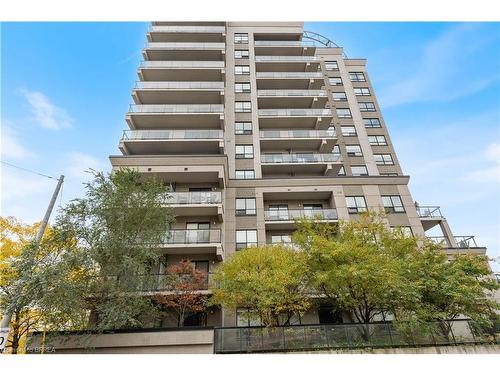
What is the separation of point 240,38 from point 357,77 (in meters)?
15.8

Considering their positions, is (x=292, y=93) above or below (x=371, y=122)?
above

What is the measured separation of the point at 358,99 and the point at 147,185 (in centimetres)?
2845

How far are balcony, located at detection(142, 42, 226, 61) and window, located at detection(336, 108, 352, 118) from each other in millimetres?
14350

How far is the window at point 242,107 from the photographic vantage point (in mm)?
31469

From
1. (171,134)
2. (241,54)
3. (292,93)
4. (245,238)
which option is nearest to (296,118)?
(292,93)

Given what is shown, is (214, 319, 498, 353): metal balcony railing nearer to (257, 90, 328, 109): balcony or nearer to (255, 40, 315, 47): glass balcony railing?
(257, 90, 328, 109): balcony

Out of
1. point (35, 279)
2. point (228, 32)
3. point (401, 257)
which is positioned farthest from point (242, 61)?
point (35, 279)

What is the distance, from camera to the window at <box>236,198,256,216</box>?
2453 cm

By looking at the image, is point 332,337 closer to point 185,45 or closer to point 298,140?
point 298,140

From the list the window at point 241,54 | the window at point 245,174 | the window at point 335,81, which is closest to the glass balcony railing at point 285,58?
the window at point 241,54

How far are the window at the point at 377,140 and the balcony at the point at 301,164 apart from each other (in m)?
7.46

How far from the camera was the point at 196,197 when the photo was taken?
22.2m

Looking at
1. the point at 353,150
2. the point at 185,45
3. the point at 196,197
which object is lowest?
the point at 196,197

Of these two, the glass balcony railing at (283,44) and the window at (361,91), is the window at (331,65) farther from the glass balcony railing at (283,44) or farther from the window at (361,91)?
the window at (361,91)
